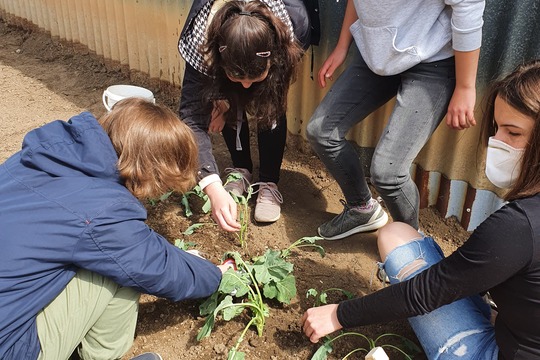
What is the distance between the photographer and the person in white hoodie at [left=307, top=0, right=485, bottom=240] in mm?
1997

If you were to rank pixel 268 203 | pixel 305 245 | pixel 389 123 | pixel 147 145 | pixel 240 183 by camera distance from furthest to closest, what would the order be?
1. pixel 240 183
2. pixel 268 203
3. pixel 305 245
4. pixel 389 123
5. pixel 147 145

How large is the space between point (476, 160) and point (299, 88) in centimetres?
106

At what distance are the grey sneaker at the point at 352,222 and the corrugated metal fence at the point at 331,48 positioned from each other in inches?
13.5

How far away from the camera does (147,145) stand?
1.74 m

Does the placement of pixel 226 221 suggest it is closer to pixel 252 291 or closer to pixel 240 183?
pixel 252 291

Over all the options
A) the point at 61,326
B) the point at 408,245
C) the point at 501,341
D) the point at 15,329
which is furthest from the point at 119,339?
the point at 501,341

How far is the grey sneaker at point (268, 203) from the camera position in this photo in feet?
9.12

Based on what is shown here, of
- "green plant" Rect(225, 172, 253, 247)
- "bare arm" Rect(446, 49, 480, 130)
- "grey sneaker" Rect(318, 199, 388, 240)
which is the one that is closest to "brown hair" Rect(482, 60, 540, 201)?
"bare arm" Rect(446, 49, 480, 130)

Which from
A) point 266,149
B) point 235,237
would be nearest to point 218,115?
point 266,149

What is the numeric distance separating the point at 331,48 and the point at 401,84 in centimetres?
78

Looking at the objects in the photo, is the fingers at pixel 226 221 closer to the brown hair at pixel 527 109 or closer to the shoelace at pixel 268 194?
the shoelace at pixel 268 194

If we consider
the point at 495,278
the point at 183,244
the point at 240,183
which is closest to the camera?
the point at 495,278

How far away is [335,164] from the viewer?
8.15ft

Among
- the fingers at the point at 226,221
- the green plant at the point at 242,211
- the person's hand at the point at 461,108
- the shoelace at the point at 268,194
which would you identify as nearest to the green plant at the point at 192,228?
the green plant at the point at 242,211
